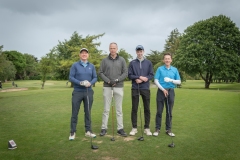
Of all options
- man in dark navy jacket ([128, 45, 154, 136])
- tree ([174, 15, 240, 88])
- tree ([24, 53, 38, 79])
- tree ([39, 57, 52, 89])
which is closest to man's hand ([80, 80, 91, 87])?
man in dark navy jacket ([128, 45, 154, 136])

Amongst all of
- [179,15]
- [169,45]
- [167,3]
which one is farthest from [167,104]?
[169,45]

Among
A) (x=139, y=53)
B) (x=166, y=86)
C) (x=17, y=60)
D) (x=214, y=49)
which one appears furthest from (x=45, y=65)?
(x=17, y=60)

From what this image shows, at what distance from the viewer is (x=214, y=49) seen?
31.0 meters

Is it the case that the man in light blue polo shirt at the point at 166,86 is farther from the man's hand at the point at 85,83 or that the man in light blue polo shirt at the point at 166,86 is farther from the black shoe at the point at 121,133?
the man's hand at the point at 85,83

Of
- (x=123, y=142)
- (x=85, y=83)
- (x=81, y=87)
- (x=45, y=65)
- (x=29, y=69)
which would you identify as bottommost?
(x=123, y=142)

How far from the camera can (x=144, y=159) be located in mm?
4375

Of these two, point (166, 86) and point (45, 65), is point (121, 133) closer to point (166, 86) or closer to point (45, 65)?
point (166, 86)

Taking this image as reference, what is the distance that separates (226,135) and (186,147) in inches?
68.4

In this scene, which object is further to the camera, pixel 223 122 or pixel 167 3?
pixel 167 3

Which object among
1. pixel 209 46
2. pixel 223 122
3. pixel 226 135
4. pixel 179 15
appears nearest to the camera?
pixel 226 135

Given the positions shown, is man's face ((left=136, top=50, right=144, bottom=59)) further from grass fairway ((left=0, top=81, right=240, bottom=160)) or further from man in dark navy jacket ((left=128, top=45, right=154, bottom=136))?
grass fairway ((left=0, top=81, right=240, bottom=160))

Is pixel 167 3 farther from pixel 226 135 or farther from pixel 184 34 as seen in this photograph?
pixel 184 34

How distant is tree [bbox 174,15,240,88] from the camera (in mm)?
30375

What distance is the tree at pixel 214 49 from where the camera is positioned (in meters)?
30.4
